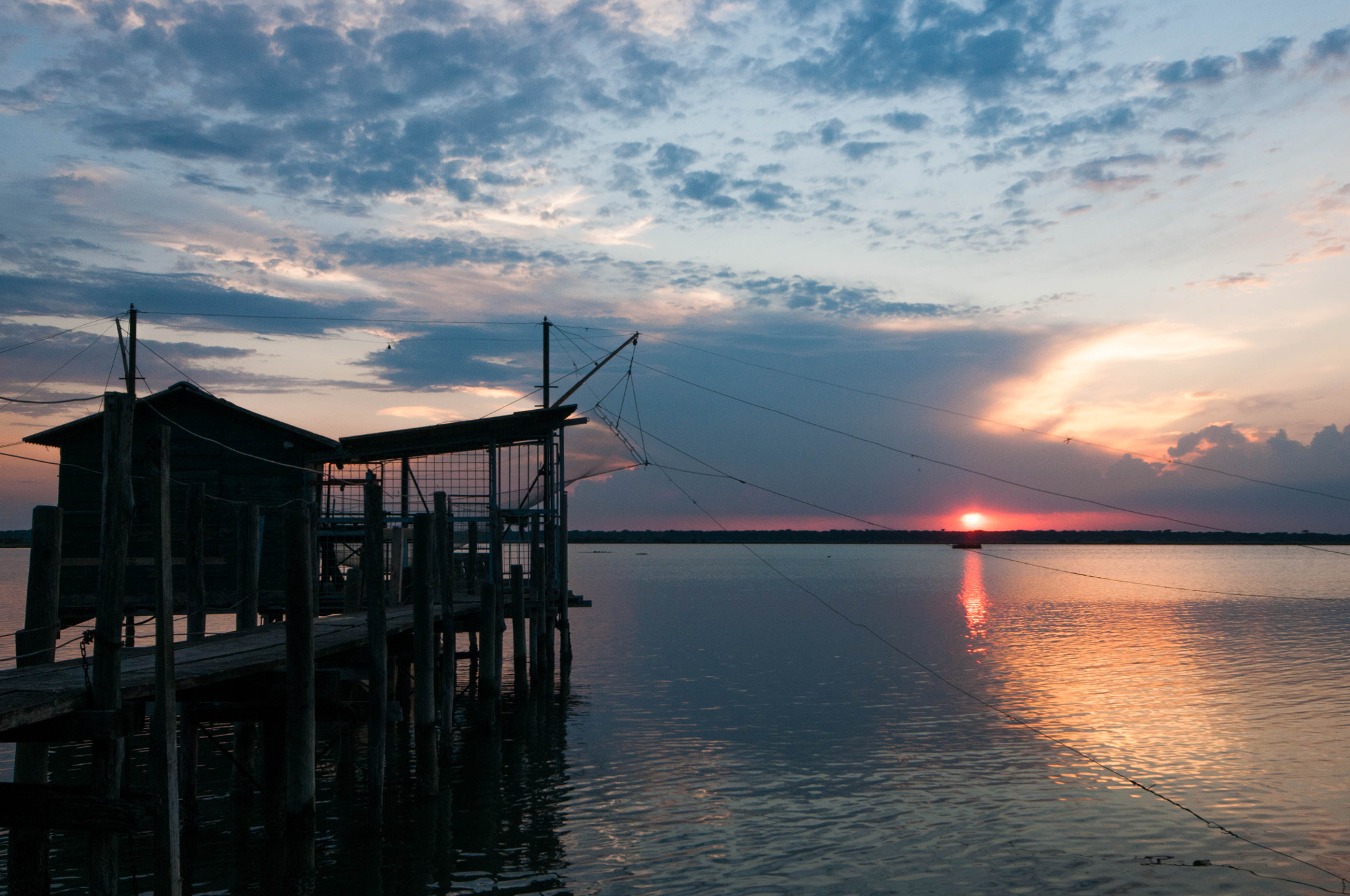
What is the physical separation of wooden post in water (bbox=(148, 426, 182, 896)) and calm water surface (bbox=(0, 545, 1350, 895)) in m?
2.80

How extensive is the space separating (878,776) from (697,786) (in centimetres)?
353

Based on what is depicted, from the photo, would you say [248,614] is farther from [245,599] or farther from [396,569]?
[396,569]

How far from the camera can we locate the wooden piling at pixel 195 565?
1449 centimetres

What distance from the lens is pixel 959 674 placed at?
33.0 meters

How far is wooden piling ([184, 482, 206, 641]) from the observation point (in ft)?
47.5

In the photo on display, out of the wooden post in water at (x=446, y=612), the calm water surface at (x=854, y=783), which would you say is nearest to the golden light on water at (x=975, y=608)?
the calm water surface at (x=854, y=783)

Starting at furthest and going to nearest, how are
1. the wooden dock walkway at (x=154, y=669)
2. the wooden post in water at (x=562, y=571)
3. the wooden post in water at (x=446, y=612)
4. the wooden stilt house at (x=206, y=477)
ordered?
the wooden post in water at (x=562, y=571) < the wooden stilt house at (x=206, y=477) < the wooden post in water at (x=446, y=612) < the wooden dock walkway at (x=154, y=669)

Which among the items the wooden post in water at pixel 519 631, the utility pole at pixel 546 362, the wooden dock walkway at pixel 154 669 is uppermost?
the utility pole at pixel 546 362

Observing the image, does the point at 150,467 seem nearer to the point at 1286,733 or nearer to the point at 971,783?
the point at 971,783

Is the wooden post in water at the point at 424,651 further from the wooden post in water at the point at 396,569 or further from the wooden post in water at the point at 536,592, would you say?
the wooden post in water at the point at 536,592

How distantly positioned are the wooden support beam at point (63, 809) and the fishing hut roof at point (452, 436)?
17304 mm

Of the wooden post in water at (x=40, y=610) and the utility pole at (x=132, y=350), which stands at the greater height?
the utility pole at (x=132, y=350)

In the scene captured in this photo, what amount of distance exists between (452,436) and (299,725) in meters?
14.7

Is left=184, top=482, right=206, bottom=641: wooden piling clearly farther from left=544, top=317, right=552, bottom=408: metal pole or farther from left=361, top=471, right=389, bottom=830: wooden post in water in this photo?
left=544, top=317, right=552, bottom=408: metal pole
